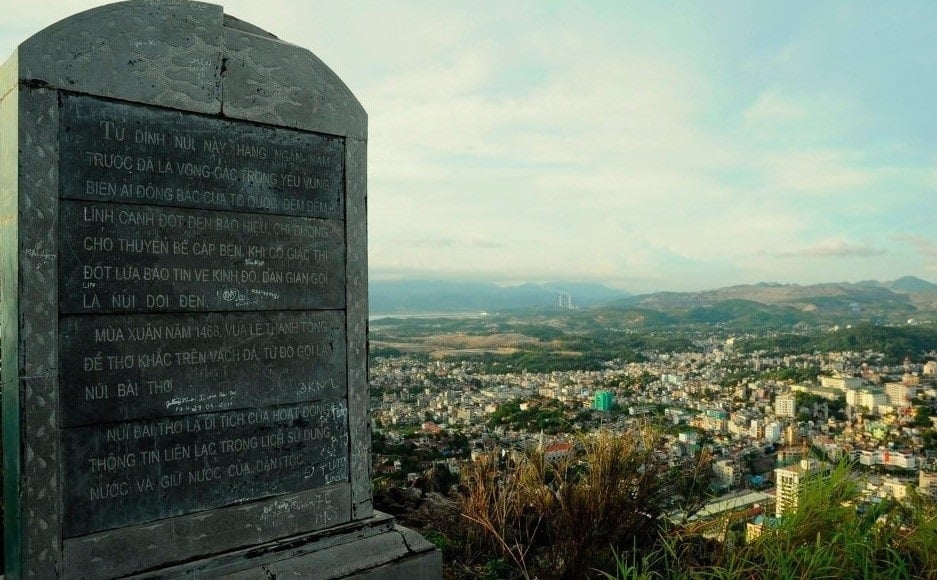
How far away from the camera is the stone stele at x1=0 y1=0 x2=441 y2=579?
2.62 meters

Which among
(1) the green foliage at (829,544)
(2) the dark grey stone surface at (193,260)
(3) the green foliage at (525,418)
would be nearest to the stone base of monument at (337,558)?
(1) the green foliage at (829,544)

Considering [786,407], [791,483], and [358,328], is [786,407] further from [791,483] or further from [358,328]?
[358,328]

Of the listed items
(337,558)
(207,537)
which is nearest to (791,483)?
(337,558)

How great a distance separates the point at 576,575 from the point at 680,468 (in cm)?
102

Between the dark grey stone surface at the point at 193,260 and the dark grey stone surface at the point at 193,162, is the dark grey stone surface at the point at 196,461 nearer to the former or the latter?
the dark grey stone surface at the point at 193,260

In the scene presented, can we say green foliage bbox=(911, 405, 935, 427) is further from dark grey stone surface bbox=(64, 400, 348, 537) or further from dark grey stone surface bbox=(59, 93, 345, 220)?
dark grey stone surface bbox=(59, 93, 345, 220)

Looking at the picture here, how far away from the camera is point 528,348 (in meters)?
34.6

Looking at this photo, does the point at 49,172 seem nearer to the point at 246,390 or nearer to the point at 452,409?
the point at 246,390

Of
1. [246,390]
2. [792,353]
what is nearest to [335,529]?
[246,390]

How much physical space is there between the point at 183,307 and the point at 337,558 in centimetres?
143

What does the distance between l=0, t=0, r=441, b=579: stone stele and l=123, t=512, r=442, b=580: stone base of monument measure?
0.4 inches

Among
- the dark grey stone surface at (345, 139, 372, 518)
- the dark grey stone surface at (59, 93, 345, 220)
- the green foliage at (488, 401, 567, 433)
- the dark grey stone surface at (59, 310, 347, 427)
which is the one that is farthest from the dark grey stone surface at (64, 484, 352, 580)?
the green foliage at (488, 401, 567, 433)

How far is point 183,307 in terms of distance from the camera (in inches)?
116

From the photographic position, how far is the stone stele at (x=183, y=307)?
2.62 meters
